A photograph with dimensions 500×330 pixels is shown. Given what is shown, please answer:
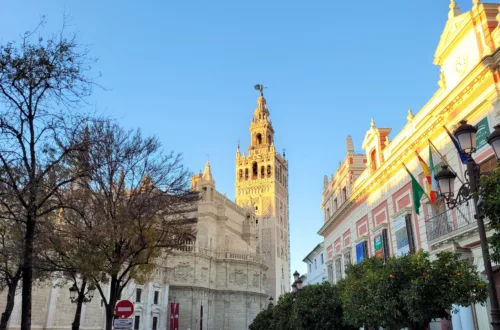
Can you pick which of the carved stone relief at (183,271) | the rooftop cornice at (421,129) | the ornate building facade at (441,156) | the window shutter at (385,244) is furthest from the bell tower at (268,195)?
the window shutter at (385,244)

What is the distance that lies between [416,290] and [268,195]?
72.7 metres

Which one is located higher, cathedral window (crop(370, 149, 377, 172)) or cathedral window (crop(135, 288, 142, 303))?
cathedral window (crop(370, 149, 377, 172))

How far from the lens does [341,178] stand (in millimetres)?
28344

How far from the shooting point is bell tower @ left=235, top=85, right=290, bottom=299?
259 ft

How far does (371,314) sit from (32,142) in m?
10.1

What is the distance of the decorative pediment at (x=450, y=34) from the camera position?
1498cm

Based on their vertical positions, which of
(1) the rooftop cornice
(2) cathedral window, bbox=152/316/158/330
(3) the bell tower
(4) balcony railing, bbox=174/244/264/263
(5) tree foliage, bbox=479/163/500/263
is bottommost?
(2) cathedral window, bbox=152/316/158/330

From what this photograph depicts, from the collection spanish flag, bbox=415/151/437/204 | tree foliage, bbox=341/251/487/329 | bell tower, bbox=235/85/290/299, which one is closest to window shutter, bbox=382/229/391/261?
spanish flag, bbox=415/151/437/204

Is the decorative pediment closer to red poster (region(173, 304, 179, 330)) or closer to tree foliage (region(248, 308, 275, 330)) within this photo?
tree foliage (region(248, 308, 275, 330))

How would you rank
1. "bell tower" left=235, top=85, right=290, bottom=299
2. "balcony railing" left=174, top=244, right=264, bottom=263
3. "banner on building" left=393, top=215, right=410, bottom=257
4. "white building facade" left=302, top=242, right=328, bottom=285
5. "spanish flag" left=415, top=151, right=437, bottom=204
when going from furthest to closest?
"bell tower" left=235, top=85, right=290, bottom=299, "balcony railing" left=174, top=244, right=264, bottom=263, "white building facade" left=302, top=242, right=328, bottom=285, "banner on building" left=393, top=215, right=410, bottom=257, "spanish flag" left=415, top=151, right=437, bottom=204

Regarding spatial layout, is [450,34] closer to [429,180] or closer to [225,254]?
[429,180]

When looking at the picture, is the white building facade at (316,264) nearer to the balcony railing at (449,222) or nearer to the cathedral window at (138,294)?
the cathedral window at (138,294)

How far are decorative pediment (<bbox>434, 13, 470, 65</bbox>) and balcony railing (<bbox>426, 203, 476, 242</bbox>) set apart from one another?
611cm

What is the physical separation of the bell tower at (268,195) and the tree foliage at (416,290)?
66844 mm
